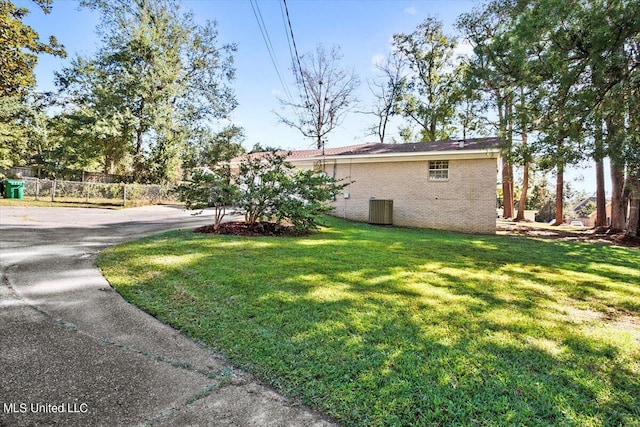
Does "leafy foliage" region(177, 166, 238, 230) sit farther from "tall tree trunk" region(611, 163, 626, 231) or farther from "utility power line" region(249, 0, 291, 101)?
"tall tree trunk" region(611, 163, 626, 231)

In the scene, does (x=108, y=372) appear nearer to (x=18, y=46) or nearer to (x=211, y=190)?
(x=211, y=190)

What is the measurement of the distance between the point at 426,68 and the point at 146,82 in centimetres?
2045

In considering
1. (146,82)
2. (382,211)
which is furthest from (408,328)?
(146,82)

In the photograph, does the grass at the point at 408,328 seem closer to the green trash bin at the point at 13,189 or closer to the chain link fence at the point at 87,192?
the chain link fence at the point at 87,192

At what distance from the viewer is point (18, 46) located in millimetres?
8688

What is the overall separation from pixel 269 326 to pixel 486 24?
19823 mm

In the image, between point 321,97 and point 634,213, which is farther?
point 321,97

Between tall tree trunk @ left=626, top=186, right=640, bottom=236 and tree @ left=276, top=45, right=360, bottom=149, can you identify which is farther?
tree @ left=276, top=45, right=360, bottom=149

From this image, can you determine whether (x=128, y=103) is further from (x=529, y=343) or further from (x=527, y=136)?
(x=529, y=343)

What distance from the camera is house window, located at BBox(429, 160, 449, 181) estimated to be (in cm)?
1245

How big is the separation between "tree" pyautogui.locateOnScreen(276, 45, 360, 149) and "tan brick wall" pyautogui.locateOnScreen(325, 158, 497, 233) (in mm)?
13594

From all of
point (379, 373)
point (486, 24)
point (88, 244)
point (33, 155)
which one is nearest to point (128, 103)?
point (33, 155)

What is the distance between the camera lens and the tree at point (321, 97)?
26578 millimetres

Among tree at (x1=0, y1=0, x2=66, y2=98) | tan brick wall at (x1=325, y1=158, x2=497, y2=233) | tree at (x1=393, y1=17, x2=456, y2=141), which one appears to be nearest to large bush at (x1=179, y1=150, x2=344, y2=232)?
tan brick wall at (x1=325, y1=158, x2=497, y2=233)
